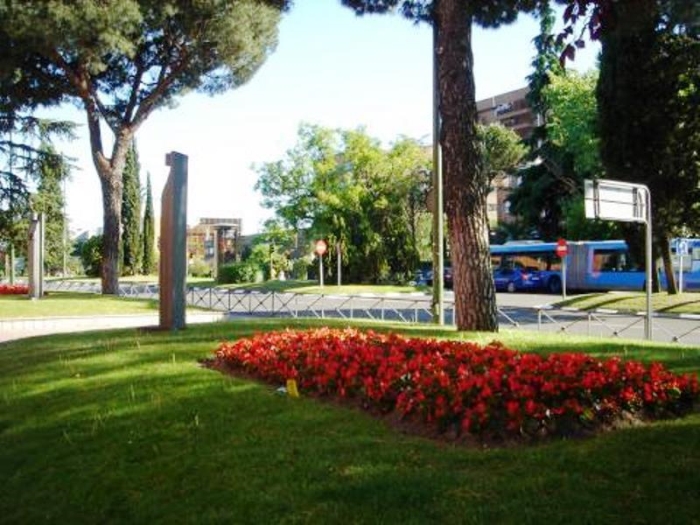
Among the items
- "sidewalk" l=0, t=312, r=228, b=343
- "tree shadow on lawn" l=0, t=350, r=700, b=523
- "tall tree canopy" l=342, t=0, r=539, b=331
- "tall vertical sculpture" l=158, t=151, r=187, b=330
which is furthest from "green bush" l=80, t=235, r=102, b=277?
"tree shadow on lawn" l=0, t=350, r=700, b=523

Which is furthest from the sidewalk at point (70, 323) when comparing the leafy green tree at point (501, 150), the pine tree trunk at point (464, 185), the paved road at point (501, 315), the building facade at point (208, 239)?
the building facade at point (208, 239)

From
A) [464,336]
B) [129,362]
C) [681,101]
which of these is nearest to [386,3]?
[464,336]

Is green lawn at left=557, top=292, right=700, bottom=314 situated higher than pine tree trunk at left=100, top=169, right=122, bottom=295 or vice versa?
pine tree trunk at left=100, top=169, right=122, bottom=295

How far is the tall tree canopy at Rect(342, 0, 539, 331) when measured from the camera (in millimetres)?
10320

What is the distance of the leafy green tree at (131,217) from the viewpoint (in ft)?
209

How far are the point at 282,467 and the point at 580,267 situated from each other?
→ 3726 centimetres

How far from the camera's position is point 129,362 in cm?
819

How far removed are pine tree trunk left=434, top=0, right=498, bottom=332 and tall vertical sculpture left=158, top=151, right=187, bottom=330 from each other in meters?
4.24

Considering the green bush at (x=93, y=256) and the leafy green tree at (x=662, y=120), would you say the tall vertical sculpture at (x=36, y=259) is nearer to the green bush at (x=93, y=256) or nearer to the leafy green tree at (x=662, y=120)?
the leafy green tree at (x=662, y=120)

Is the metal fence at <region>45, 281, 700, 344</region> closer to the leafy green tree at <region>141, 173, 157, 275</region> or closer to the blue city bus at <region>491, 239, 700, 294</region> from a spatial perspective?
the blue city bus at <region>491, 239, 700, 294</region>

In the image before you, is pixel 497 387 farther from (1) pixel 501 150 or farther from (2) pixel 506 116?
(2) pixel 506 116

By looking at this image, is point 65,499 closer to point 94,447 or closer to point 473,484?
point 94,447

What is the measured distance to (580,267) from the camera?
129 ft

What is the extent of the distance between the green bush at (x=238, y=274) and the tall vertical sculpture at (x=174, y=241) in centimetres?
3795
